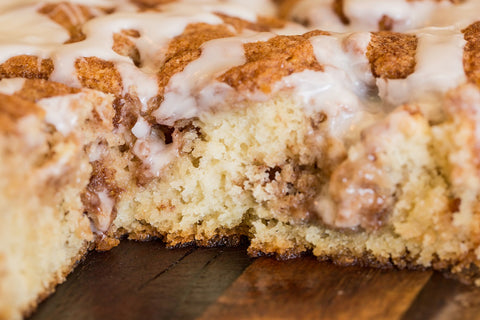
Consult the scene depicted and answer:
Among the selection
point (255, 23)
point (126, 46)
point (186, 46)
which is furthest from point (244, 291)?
point (255, 23)

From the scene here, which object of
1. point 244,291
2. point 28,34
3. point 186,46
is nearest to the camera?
point 244,291

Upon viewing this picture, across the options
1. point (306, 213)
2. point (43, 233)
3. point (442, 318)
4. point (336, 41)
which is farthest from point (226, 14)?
point (442, 318)

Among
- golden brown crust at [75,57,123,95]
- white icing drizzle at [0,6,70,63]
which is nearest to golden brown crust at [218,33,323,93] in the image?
golden brown crust at [75,57,123,95]

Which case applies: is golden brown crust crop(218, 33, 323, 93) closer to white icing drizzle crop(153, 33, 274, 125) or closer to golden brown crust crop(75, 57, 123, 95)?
white icing drizzle crop(153, 33, 274, 125)

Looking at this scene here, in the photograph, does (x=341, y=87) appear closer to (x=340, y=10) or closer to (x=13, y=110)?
(x=340, y=10)

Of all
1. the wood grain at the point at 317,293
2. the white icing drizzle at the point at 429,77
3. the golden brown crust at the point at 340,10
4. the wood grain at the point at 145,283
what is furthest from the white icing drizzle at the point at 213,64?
the wood grain at the point at 317,293
